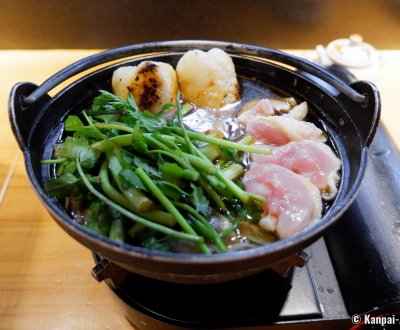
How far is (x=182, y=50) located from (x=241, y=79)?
14.2 inches

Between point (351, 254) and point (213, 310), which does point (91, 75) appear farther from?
point (351, 254)

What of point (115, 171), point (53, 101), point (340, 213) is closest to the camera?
point (340, 213)

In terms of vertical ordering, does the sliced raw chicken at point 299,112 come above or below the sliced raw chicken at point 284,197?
above

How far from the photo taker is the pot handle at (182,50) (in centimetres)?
147

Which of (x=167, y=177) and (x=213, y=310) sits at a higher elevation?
(x=167, y=177)

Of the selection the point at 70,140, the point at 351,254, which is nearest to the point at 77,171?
the point at 70,140

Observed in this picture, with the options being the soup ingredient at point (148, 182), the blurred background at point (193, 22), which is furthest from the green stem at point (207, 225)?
the blurred background at point (193, 22)

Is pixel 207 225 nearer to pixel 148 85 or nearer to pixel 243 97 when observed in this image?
pixel 148 85

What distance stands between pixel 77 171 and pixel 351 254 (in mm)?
1210

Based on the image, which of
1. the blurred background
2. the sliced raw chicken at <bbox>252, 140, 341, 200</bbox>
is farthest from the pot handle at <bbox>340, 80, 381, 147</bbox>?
the blurred background

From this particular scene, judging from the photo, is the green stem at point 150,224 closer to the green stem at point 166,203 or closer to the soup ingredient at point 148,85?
the green stem at point 166,203

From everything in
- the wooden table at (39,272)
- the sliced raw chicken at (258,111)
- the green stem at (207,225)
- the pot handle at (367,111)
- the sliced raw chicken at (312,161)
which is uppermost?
the pot handle at (367,111)

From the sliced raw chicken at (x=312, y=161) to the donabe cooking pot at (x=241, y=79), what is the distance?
5cm

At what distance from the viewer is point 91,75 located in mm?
1844
